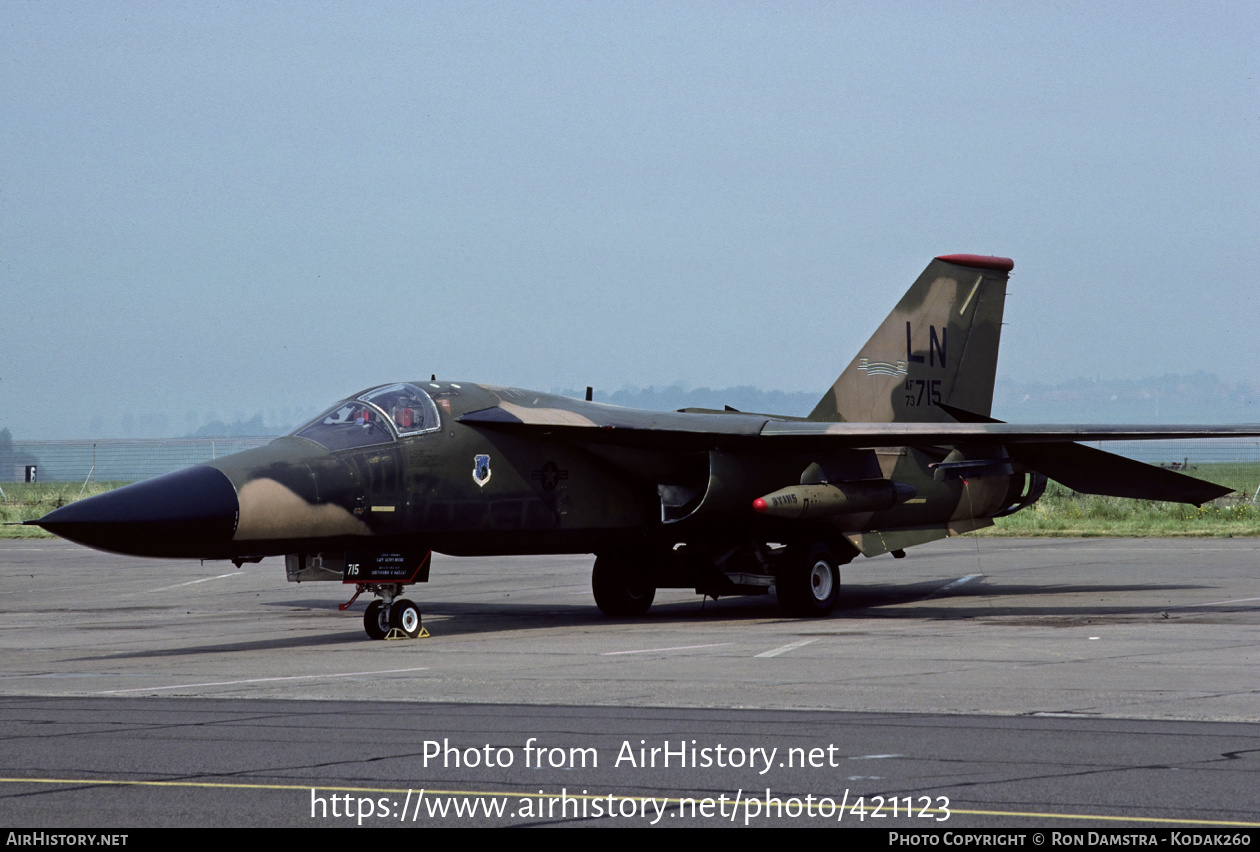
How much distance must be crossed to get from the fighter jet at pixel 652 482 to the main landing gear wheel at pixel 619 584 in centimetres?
2

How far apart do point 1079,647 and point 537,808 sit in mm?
7959

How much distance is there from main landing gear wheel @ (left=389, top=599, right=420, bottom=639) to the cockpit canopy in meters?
1.88

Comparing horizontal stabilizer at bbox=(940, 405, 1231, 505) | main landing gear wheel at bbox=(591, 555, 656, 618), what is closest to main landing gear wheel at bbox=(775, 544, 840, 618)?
main landing gear wheel at bbox=(591, 555, 656, 618)

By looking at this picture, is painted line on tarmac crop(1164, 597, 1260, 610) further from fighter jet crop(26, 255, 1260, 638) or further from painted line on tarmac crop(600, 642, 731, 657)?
painted line on tarmac crop(600, 642, 731, 657)

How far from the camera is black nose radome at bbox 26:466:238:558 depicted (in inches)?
476

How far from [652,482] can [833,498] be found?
229 cm

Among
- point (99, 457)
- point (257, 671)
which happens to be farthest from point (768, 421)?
point (99, 457)

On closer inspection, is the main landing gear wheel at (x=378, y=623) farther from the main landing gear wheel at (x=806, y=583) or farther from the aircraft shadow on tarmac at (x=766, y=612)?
the main landing gear wheel at (x=806, y=583)

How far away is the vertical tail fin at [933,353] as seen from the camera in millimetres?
19938

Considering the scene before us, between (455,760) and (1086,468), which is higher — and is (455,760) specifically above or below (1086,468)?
below

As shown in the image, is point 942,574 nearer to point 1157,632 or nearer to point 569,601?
point 569,601

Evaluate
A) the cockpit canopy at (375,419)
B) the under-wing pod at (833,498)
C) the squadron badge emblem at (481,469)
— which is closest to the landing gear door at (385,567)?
the squadron badge emblem at (481,469)
